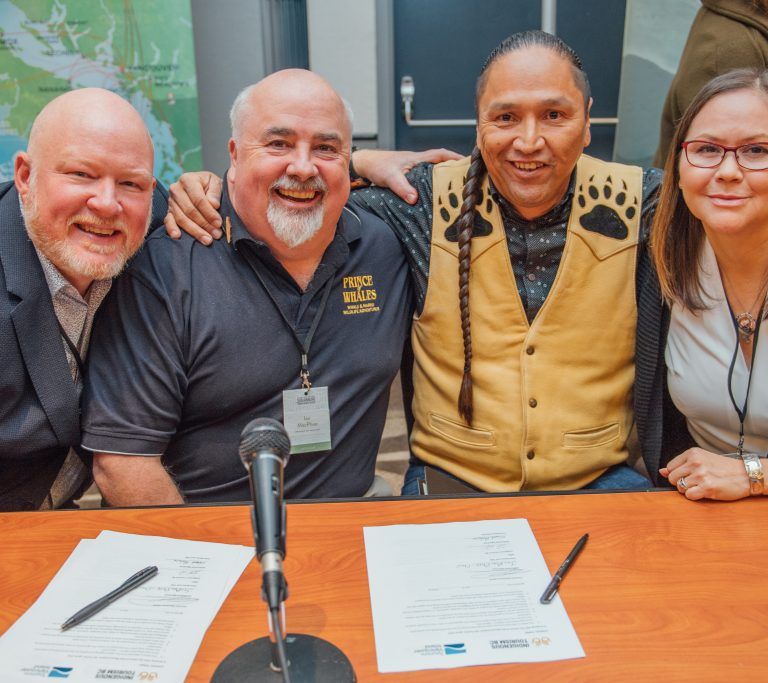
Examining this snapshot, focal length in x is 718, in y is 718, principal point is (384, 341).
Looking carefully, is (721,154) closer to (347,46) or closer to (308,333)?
(308,333)

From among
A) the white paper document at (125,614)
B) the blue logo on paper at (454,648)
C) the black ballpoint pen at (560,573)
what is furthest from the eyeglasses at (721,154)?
the white paper document at (125,614)

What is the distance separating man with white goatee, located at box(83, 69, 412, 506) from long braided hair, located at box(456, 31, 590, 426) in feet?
0.58

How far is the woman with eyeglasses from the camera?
4.98 feet

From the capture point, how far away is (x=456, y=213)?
6.19ft

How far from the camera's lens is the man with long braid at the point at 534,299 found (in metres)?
1.80

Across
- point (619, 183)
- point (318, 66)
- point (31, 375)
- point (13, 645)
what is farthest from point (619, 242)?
point (318, 66)

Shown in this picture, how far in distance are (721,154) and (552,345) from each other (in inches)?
22.8

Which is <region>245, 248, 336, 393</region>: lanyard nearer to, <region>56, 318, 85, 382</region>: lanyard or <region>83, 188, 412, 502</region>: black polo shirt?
<region>83, 188, 412, 502</region>: black polo shirt

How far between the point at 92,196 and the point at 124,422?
482mm

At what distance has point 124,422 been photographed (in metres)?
1.55

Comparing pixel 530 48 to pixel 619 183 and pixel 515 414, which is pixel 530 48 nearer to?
pixel 619 183

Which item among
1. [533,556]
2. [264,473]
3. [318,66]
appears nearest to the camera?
[264,473]

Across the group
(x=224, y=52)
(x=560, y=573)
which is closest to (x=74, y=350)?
(x=560, y=573)

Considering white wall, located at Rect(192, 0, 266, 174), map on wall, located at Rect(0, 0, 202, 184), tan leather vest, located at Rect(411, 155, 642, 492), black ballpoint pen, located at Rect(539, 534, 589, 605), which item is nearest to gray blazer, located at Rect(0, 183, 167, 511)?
tan leather vest, located at Rect(411, 155, 642, 492)
